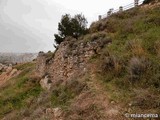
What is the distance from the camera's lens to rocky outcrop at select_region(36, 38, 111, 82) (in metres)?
14.1

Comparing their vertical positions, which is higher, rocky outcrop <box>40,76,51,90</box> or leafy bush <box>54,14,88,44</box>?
leafy bush <box>54,14,88,44</box>

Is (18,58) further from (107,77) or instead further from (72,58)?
(107,77)

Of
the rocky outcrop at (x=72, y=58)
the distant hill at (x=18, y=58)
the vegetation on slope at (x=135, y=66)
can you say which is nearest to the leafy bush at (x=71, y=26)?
the rocky outcrop at (x=72, y=58)

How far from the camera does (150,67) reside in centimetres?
995

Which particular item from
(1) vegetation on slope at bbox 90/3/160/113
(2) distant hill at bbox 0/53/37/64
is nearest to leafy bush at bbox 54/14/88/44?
(1) vegetation on slope at bbox 90/3/160/113

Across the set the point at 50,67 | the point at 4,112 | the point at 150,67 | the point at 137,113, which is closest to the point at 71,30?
the point at 50,67

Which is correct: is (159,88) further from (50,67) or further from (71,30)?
(71,30)

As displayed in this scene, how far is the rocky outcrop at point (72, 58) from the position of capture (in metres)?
14.1

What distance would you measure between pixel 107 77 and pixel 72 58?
15.0 ft

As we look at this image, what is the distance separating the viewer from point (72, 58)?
15.2 metres

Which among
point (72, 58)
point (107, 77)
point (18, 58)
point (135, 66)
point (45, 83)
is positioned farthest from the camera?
point (18, 58)

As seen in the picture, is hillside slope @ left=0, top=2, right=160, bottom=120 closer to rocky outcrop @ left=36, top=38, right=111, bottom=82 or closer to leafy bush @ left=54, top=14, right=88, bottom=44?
rocky outcrop @ left=36, top=38, right=111, bottom=82

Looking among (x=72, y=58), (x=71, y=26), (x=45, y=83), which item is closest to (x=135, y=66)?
(x=72, y=58)

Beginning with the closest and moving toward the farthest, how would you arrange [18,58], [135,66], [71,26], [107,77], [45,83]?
1. [135,66]
2. [107,77]
3. [45,83]
4. [71,26]
5. [18,58]
